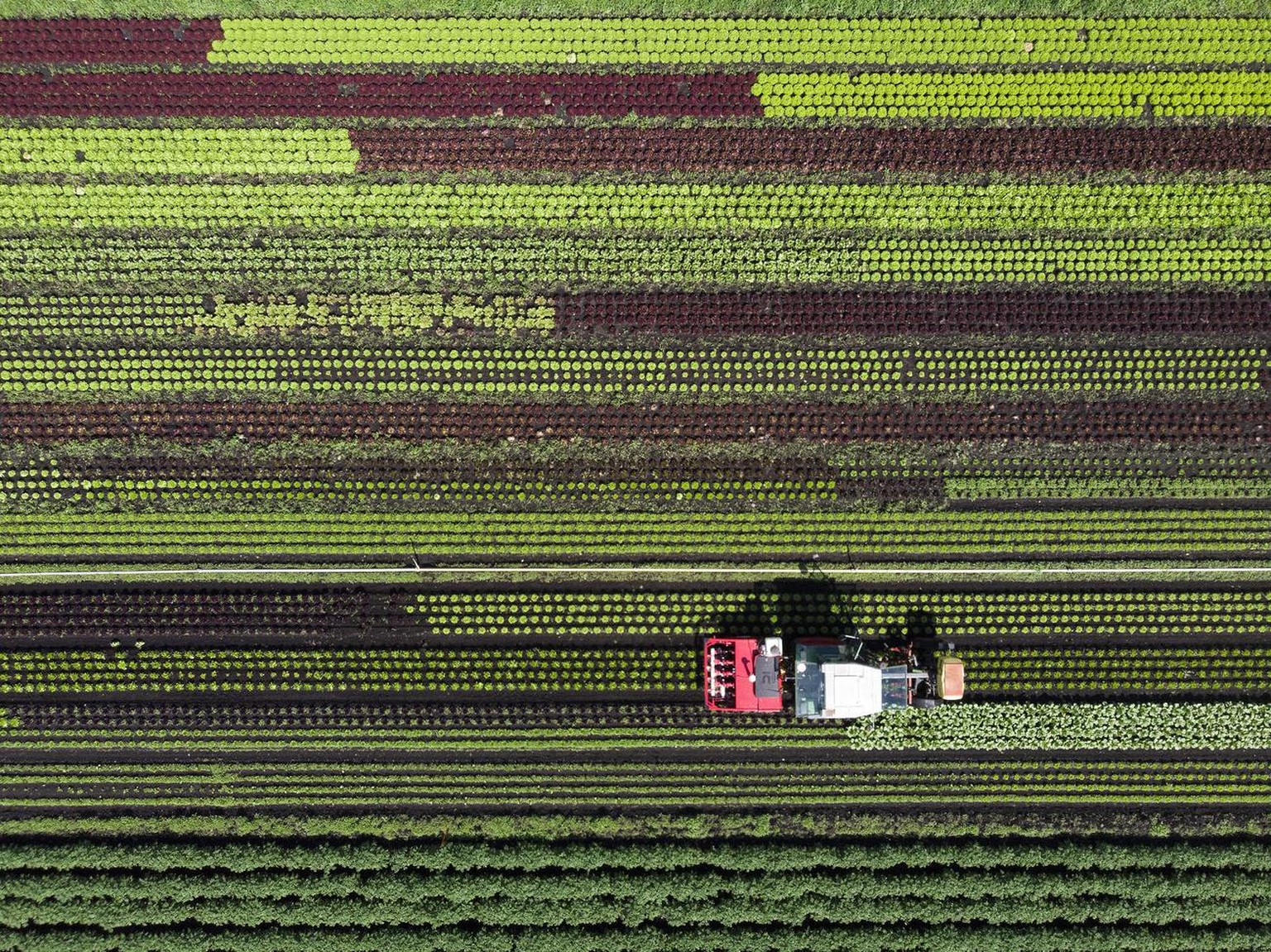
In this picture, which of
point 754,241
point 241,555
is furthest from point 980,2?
point 241,555

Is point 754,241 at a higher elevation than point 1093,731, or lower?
higher

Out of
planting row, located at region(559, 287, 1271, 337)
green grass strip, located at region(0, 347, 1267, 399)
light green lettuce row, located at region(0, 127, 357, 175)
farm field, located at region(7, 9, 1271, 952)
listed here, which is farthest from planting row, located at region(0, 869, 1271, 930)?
light green lettuce row, located at region(0, 127, 357, 175)

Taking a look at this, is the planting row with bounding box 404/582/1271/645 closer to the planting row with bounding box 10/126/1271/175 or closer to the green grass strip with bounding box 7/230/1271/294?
the green grass strip with bounding box 7/230/1271/294

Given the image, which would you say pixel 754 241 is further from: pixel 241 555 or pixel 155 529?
pixel 155 529

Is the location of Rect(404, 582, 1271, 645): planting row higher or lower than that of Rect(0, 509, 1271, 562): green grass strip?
lower

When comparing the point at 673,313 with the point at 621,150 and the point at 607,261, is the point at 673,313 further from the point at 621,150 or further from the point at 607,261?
the point at 621,150

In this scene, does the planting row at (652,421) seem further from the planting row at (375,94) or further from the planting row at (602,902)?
the planting row at (602,902)

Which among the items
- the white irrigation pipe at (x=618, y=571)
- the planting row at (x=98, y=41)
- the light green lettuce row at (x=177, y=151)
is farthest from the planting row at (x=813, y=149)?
the white irrigation pipe at (x=618, y=571)
